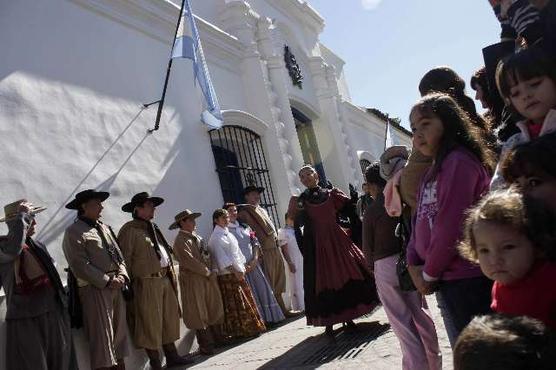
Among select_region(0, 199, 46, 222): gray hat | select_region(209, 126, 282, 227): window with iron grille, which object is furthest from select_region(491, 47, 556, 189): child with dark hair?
select_region(209, 126, 282, 227): window with iron grille

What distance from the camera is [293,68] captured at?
41.1ft

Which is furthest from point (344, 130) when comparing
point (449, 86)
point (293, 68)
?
point (449, 86)

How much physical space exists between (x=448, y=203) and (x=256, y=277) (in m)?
5.62

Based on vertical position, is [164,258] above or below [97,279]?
above

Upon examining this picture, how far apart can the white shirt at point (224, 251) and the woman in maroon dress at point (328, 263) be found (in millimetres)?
1319

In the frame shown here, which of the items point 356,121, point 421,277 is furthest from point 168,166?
point 356,121

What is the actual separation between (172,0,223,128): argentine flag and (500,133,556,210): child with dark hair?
6.08 m

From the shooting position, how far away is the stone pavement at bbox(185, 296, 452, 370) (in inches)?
169

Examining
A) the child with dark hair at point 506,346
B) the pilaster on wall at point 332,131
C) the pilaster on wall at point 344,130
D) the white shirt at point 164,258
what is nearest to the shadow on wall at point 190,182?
the white shirt at point 164,258

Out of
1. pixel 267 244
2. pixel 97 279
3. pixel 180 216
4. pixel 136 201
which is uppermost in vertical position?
pixel 136 201

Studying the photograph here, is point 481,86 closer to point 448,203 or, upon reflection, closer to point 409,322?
point 448,203

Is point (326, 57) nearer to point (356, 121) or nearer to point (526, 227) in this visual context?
point (356, 121)

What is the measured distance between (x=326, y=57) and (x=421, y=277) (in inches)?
562

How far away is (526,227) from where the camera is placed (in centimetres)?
162
